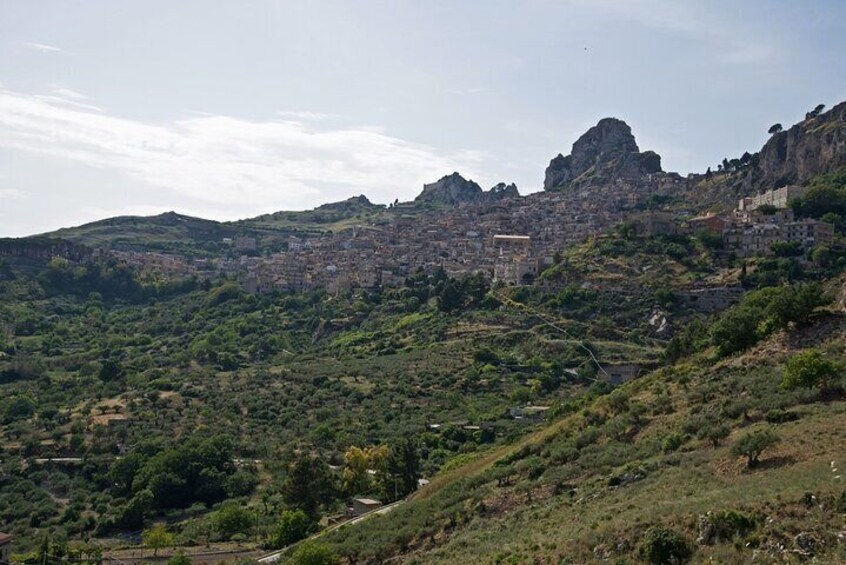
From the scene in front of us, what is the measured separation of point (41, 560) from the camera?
97.6 ft

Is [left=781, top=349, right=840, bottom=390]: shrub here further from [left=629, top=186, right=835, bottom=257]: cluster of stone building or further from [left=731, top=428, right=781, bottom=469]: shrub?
[left=629, top=186, right=835, bottom=257]: cluster of stone building

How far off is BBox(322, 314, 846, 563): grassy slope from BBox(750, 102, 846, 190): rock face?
68.8 m

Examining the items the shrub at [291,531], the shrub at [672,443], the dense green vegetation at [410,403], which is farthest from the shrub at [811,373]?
the shrub at [291,531]

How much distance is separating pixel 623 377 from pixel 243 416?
2237 cm

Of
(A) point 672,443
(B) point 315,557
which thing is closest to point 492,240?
(A) point 672,443

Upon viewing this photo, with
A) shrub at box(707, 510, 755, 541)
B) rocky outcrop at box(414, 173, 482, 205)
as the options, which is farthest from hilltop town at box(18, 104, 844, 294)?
shrub at box(707, 510, 755, 541)

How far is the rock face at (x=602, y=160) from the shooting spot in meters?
143

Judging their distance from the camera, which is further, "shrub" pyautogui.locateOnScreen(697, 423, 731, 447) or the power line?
the power line

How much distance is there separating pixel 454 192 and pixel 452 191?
48cm

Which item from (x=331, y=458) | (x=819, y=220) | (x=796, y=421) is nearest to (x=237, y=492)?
(x=331, y=458)

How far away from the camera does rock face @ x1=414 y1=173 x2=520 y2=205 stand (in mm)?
176300

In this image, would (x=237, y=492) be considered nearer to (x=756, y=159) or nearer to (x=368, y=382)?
(x=368, y=382)

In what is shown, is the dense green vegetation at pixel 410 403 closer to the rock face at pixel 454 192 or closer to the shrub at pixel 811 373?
the shrub at pixel 811 373

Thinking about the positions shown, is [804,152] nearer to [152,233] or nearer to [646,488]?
[646,488]
